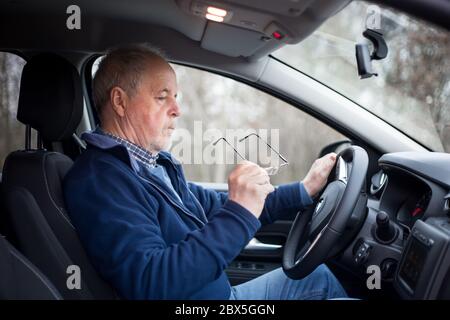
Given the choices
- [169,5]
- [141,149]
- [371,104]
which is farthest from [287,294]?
[169,5]

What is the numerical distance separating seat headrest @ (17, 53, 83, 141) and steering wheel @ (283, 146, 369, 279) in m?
0.86

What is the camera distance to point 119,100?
156 cm

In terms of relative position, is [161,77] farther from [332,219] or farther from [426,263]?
[426,263]

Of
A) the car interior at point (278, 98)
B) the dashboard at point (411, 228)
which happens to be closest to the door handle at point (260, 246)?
the car interior at point (278, 98)

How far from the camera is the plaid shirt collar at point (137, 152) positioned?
154 cm

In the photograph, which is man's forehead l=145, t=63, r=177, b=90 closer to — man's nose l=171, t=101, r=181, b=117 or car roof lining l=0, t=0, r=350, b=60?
man's nose l=171, t=101, r=181, b=117

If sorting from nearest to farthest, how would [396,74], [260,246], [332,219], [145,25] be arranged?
[332,219], [145,25], [260,246], [396,74]

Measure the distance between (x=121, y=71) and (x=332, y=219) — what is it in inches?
30.3

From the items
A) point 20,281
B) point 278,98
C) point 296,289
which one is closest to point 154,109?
point 20,281

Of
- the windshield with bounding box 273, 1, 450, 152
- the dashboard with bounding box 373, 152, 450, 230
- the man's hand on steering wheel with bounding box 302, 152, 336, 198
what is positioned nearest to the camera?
the dashboard with bounding box 373, 152, 450, 230

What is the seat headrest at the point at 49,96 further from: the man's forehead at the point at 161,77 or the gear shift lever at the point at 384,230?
the gear shift lever at the point at 384,230

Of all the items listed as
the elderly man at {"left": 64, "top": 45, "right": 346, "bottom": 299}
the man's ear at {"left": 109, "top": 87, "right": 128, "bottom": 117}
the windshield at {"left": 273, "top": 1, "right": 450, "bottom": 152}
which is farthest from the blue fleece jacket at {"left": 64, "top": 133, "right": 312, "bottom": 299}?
the windshield at {"left": 273, "top": 1, "right": 450, "bottom": 152}

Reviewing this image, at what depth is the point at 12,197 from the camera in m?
1.48

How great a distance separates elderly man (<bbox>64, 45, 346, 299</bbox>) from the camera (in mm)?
1266
